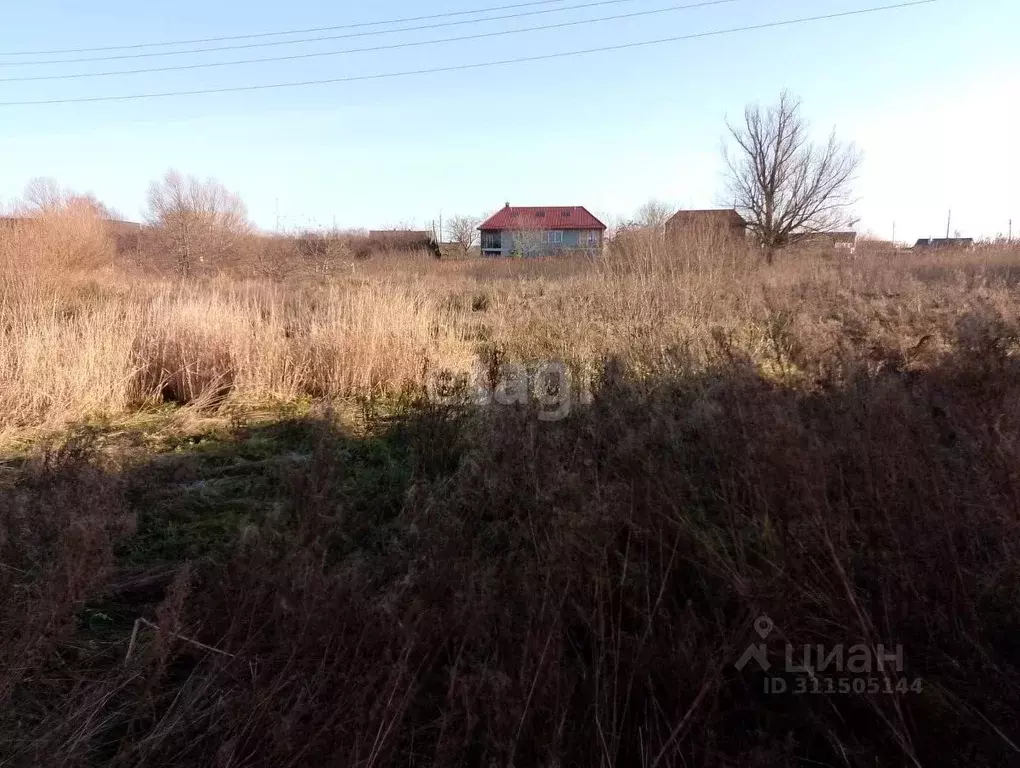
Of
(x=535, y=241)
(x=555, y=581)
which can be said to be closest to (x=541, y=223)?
(x=535, y=241)

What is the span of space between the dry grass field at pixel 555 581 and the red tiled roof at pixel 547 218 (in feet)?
147

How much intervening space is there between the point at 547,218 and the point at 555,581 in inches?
1937

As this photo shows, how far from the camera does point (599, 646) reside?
6.34 feet

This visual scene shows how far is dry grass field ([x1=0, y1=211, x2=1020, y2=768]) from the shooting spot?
1.64 meters

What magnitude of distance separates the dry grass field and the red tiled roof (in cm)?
4476

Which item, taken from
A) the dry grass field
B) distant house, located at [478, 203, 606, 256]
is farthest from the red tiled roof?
the dry grass field

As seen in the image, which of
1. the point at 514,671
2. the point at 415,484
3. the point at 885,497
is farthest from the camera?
the point at 415,484

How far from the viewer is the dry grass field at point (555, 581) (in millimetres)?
1639

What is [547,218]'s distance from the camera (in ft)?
161

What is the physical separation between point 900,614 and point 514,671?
1.20 metres

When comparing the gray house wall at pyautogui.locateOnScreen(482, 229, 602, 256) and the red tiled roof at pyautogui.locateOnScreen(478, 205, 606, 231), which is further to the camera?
the red tiled roof at pyautogui.locateOnScreen(478, 205, 606, 231)

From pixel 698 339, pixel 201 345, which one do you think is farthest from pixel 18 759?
pixel 698 339

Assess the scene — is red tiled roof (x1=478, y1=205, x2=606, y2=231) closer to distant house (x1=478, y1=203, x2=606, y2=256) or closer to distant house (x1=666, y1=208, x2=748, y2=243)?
distant house (x1=478, y1=203, x2=606, y2=256)

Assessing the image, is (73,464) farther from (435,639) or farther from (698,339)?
(698,339)
